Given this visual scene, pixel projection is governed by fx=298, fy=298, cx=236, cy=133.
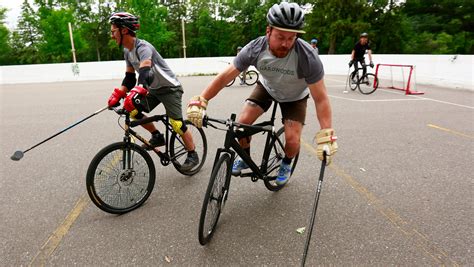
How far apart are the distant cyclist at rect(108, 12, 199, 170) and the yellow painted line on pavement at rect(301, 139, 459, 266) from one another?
209cm

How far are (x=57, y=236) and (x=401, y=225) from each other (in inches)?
129

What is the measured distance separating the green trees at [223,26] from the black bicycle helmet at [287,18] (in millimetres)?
43443

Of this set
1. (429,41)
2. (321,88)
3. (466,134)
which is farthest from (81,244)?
(429,41)

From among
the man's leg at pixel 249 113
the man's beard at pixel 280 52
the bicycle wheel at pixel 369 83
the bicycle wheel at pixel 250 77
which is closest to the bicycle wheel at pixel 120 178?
the man's leg at pixel 249 113

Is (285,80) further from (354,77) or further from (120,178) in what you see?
(354,77)

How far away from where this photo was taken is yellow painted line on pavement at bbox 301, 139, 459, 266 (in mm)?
2490

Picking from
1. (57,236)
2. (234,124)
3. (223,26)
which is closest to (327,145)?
(234,124)

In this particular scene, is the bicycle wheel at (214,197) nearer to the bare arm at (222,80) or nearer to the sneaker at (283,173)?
the bare arm at (222,80)

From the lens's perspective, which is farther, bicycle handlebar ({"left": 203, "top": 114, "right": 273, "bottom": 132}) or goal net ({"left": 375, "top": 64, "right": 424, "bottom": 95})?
Result: goal net ({"left": 375, "top": 64, "right": 424, "bottom": 95})

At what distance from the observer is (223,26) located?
57656 mm

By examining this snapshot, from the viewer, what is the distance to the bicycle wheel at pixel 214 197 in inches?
95.5

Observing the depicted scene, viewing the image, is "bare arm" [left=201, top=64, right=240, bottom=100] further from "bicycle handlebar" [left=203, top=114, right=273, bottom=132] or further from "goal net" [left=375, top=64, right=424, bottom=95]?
"goal net" [left=375, top=64, right=424, bottom=95]

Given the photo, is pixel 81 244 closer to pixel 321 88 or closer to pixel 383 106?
pixel 321 88

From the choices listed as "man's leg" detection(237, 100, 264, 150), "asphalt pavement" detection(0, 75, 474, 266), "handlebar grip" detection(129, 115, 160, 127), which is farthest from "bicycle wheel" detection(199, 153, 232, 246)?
"handlebar grip" detection(129, 115, 160, 127)
